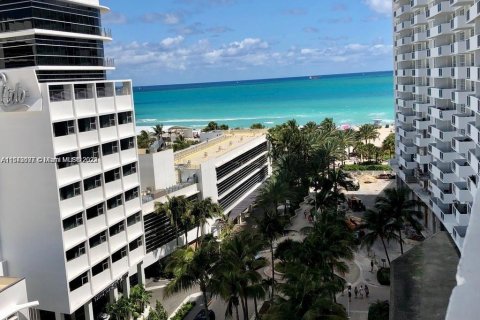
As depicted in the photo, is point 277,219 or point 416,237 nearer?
point 277,219

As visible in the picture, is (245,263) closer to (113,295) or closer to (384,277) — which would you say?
(113,295)

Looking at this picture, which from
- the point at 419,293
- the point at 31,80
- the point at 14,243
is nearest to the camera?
the point at 419,293

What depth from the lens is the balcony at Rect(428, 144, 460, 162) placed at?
44.9m

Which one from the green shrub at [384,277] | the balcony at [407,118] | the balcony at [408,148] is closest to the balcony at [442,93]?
the balcony at [407,118]

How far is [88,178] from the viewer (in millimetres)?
35562

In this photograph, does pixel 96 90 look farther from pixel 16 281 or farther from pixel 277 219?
pixel 277 219

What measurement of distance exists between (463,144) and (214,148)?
33986 millimetres

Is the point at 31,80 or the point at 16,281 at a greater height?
the point at 31,80

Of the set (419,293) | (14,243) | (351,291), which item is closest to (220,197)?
(351,291)

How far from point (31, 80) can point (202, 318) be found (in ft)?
64.8

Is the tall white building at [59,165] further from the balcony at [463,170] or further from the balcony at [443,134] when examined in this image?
the balcony at [443,134]

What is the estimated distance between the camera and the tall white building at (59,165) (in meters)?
32.9

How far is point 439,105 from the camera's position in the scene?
4975 centimetres

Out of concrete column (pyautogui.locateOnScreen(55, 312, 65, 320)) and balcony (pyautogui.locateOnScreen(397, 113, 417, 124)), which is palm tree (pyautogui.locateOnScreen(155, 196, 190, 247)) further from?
balcony (pyautogui.locateOnScreen(397, 113, 417, 124))
